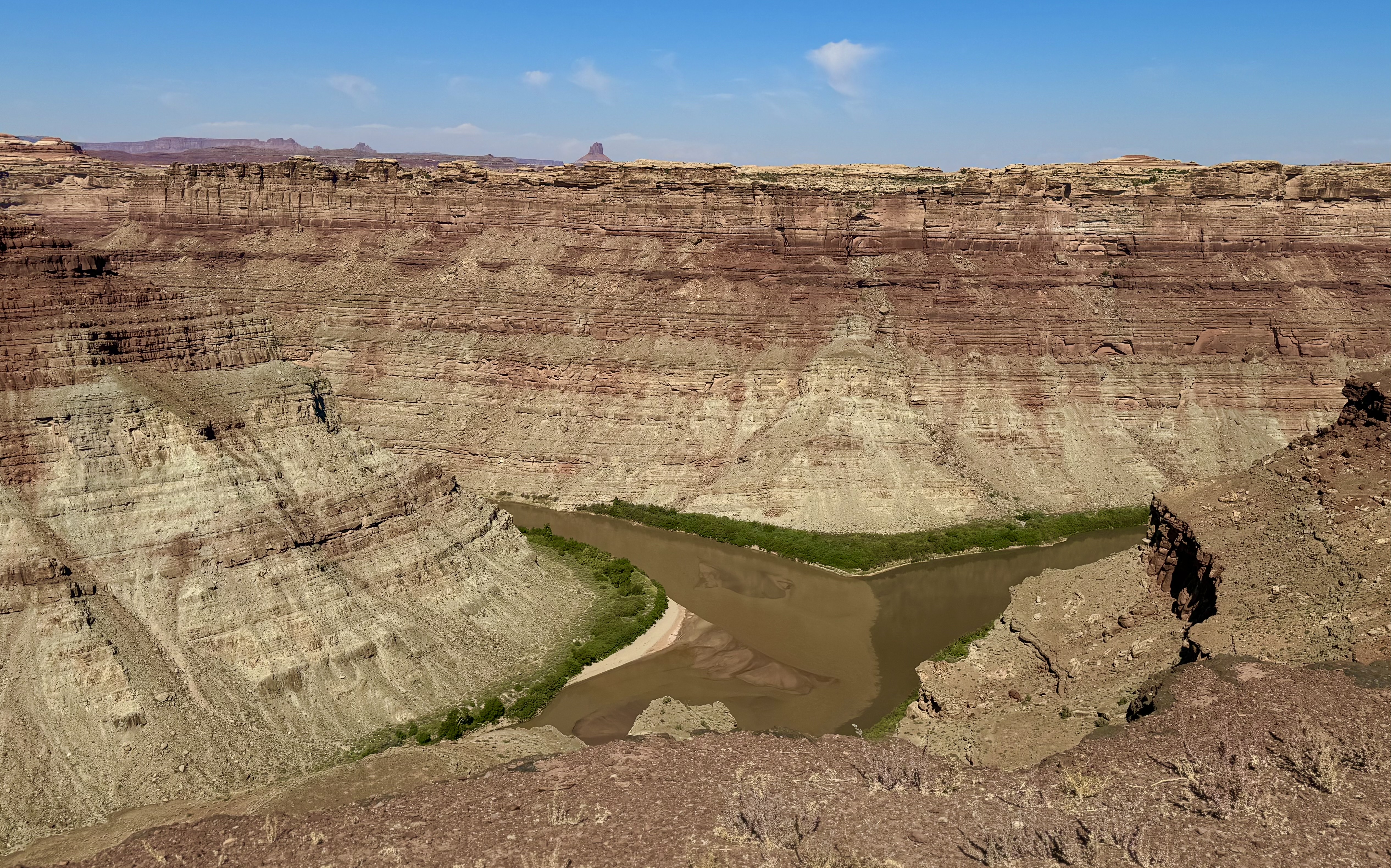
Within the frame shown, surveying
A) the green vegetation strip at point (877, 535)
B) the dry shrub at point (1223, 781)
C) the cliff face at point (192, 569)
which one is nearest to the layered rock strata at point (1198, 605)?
the dry shrub at point (1223, 781)

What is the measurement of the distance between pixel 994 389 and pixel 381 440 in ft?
121

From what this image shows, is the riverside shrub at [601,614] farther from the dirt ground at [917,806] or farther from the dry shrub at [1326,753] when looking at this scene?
the dry shrub at [1326,753]

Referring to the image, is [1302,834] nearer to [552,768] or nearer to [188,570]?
[552,768]

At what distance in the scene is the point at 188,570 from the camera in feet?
93.8

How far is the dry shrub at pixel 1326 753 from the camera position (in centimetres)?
1652

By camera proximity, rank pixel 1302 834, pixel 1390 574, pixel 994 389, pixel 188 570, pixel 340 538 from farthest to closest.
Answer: pixel 994 389
pixel 340 538
pixel 188 570
pixel 1390 574
pixel 1302 834

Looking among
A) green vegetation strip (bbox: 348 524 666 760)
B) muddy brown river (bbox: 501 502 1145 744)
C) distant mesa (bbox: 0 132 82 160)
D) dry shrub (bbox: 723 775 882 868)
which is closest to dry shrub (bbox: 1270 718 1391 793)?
dry shrub (bbox: 723 775 882 868)

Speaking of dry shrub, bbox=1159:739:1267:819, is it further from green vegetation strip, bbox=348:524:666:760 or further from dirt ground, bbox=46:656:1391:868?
green vegetation strip, bbox=348:524:666:760

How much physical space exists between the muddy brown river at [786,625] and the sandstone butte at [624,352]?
3520mm

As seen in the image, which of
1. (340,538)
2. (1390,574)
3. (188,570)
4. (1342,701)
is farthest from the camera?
(340,538)

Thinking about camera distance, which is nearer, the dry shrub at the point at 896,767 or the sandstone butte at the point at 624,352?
the dry shrub at the point at 896,767

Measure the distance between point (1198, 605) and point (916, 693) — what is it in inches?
366

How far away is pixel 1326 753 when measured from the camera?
16766mm

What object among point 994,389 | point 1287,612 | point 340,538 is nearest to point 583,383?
point 994,389
